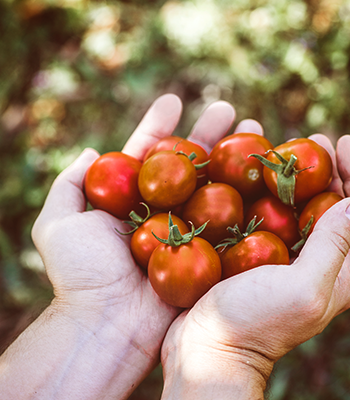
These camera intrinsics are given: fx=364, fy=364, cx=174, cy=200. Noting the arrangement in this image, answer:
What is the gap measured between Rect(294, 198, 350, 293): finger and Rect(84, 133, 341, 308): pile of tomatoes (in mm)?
253

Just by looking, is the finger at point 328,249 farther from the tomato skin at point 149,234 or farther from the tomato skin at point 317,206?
the tomato skin at point 149,234

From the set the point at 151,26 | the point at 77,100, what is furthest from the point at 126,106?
the point at 151,26

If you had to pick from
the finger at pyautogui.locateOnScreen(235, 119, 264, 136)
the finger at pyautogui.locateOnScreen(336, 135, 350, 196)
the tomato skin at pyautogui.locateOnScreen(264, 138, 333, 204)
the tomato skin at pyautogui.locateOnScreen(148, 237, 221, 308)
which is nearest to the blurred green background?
the finger at pyautogui.locateOnScreen(235, 119, 264, 136)

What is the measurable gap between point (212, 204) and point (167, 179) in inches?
12.5

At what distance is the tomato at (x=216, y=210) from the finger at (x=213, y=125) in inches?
33.8

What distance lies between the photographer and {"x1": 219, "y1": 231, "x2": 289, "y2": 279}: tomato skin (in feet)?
6.38

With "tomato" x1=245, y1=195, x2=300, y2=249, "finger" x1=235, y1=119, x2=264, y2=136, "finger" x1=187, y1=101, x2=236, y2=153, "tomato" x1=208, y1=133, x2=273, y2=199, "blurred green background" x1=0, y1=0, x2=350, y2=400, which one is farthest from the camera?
"blurred green background" x1=0, y1=0, x2=350, y2=400

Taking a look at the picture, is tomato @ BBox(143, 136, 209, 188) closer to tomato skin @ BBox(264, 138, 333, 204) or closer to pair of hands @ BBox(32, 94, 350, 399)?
tomato skin @ BBox(264, 138, 333, 204)

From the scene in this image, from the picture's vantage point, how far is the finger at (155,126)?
3.01 meters

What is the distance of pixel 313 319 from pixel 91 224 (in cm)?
140

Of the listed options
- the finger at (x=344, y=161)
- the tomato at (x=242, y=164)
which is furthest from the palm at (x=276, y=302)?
the tomato at (x=242, y=164)

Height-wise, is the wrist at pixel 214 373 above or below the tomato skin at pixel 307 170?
below

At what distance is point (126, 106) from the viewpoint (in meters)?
4.43

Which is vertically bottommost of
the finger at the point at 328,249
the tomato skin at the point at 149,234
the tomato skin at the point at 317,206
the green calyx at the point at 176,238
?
the tomato skin at the point at 317,206
